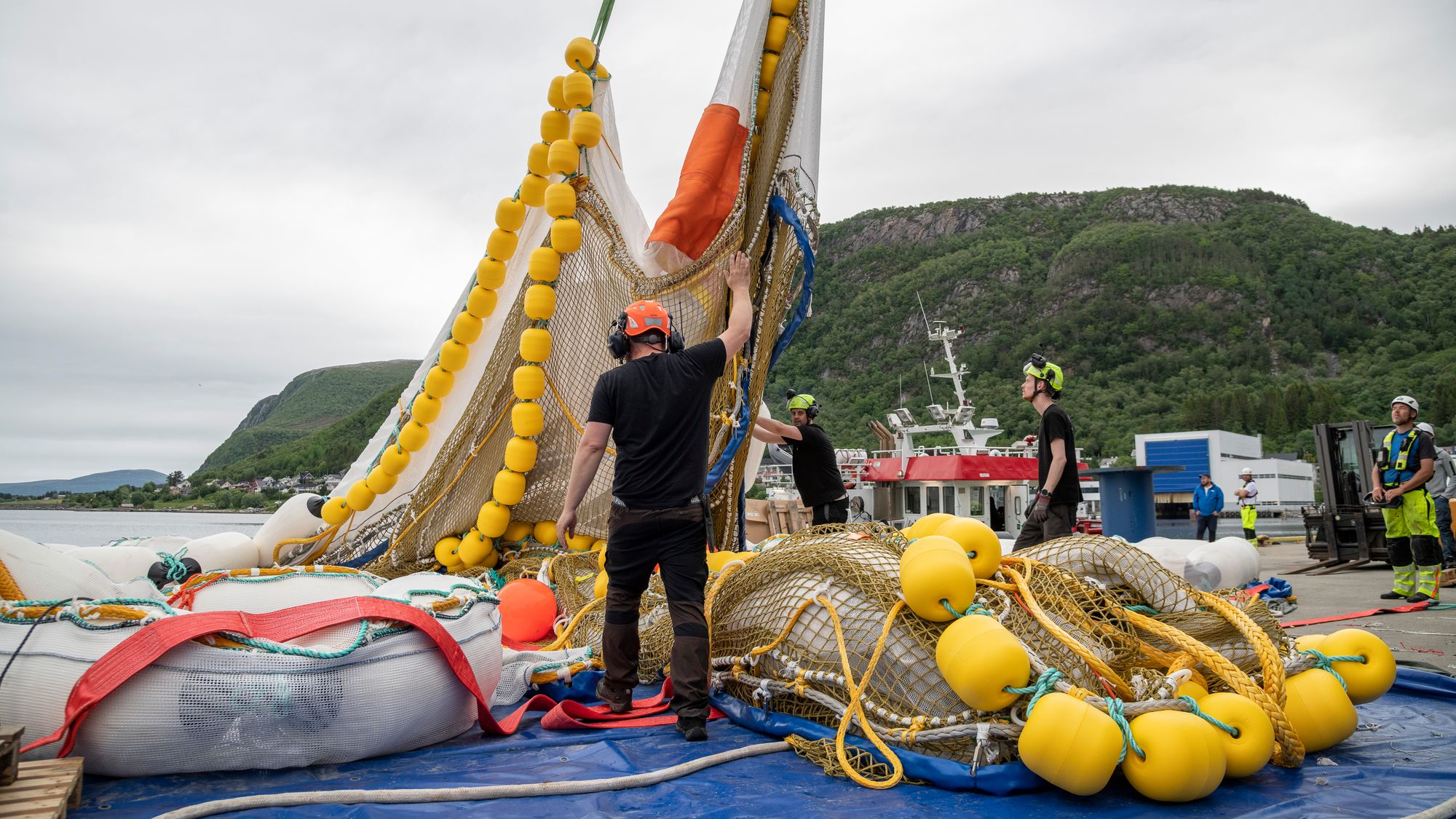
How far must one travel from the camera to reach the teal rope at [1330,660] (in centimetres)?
285

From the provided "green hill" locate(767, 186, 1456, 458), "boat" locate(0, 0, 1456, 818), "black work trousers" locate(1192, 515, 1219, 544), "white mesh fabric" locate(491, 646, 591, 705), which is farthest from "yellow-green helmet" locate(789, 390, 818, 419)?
"green hill" locate(767, 186, 1456, 458)

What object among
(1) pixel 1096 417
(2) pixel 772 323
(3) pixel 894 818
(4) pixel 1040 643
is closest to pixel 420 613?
(3) pixel 894 818

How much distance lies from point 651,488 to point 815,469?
309cm

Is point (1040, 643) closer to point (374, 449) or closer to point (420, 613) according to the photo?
point (420, 613)

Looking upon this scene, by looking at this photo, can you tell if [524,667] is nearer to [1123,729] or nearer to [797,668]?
[797,668]

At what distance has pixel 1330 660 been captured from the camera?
296cm

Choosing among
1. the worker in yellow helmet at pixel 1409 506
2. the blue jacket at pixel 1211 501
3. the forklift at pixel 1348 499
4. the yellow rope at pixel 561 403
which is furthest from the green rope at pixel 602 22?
the blue jacket at pixel 1211 501

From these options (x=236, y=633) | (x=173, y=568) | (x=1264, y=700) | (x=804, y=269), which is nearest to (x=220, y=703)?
(x=236, y=633)

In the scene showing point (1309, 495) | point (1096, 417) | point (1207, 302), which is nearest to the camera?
point (1309, 495)

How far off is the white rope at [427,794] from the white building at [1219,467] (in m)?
37.1

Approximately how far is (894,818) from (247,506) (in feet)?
147

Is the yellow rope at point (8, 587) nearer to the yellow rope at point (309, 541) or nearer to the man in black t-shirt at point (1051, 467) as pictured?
the yellow rope at point (309, 541)

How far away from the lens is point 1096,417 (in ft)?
226

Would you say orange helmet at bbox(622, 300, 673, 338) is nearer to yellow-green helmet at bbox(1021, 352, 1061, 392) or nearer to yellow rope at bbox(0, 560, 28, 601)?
yellow rope at bbox(0, 560, 28, 601)
